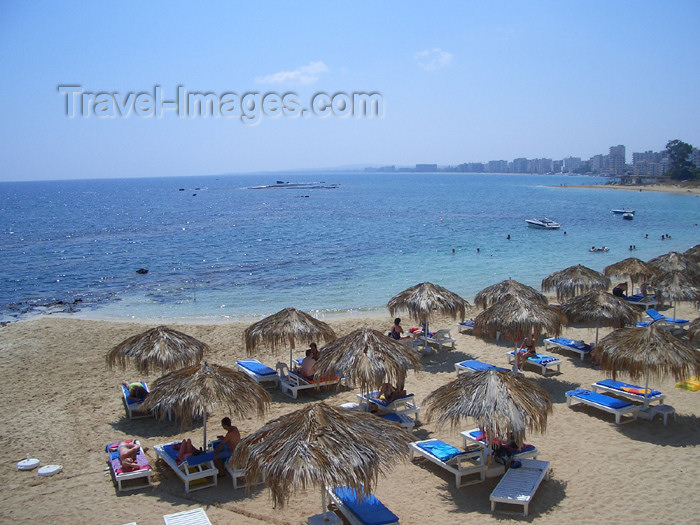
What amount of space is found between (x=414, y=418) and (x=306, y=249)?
1250 inches

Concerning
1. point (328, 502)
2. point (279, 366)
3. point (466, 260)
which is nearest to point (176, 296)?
point (279, 366)

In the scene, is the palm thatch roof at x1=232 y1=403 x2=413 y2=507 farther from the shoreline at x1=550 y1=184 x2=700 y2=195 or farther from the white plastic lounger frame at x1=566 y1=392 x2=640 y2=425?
the shoreline at x1=550 y1=184 x2=700 y2=195

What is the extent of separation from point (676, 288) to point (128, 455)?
51.3ft

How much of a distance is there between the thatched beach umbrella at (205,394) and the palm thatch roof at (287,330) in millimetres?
3536

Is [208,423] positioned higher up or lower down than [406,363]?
lower down

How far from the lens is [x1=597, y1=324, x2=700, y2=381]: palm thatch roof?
9.88 meters

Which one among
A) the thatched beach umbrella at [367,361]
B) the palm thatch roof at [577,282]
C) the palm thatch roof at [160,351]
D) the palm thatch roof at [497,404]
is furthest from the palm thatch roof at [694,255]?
the palm thatch roof at [160,351]

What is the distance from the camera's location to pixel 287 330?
12.5m

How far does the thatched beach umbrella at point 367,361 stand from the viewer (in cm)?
983

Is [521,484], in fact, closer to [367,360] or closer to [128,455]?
[367,360]

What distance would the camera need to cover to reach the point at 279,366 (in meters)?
13.1

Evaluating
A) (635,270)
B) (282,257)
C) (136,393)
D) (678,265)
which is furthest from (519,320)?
(282,257)

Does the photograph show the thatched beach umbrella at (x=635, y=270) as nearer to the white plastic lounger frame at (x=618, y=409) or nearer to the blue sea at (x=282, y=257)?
the blue sea at (x=282, y=257)

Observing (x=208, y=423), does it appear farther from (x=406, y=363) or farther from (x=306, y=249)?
(x=306, y=249)
